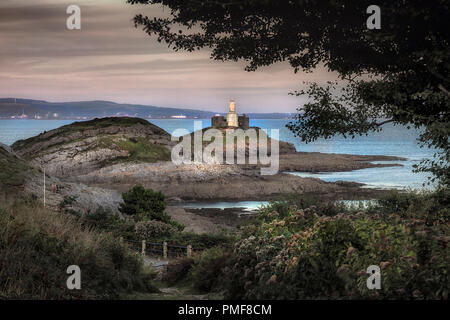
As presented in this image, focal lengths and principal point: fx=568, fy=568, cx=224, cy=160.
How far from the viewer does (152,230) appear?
2577 cm

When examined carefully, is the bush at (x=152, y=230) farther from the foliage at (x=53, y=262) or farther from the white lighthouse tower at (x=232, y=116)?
the white lighthouse tower at (x=232, y=116)

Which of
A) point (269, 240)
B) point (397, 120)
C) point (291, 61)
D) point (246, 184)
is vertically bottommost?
point (246, 184)

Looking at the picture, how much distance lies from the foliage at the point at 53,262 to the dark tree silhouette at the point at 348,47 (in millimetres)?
6142

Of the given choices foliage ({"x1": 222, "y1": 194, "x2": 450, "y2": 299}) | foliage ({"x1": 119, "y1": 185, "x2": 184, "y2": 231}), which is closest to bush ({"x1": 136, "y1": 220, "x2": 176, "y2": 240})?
foliage ({"x1": 119, "y1": 185, "x2": 184, "y2": 231})

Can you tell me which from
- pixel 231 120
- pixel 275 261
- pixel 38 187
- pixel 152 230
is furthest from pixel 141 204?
pixel 231 120

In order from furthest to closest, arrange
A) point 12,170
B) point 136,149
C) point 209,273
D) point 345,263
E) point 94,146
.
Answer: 1. point 136,149
2. point 94,146
3. point 12,170
4. point 209,273
5. point 345,263

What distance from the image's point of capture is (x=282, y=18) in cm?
1577

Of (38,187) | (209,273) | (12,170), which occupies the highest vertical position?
(12,170)

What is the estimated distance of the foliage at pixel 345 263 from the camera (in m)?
8.20

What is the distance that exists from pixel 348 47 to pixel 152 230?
13.4m

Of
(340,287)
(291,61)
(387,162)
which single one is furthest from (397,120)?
(387,162)

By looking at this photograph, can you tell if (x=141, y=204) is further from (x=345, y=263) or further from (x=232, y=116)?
(x=232, y=116)
